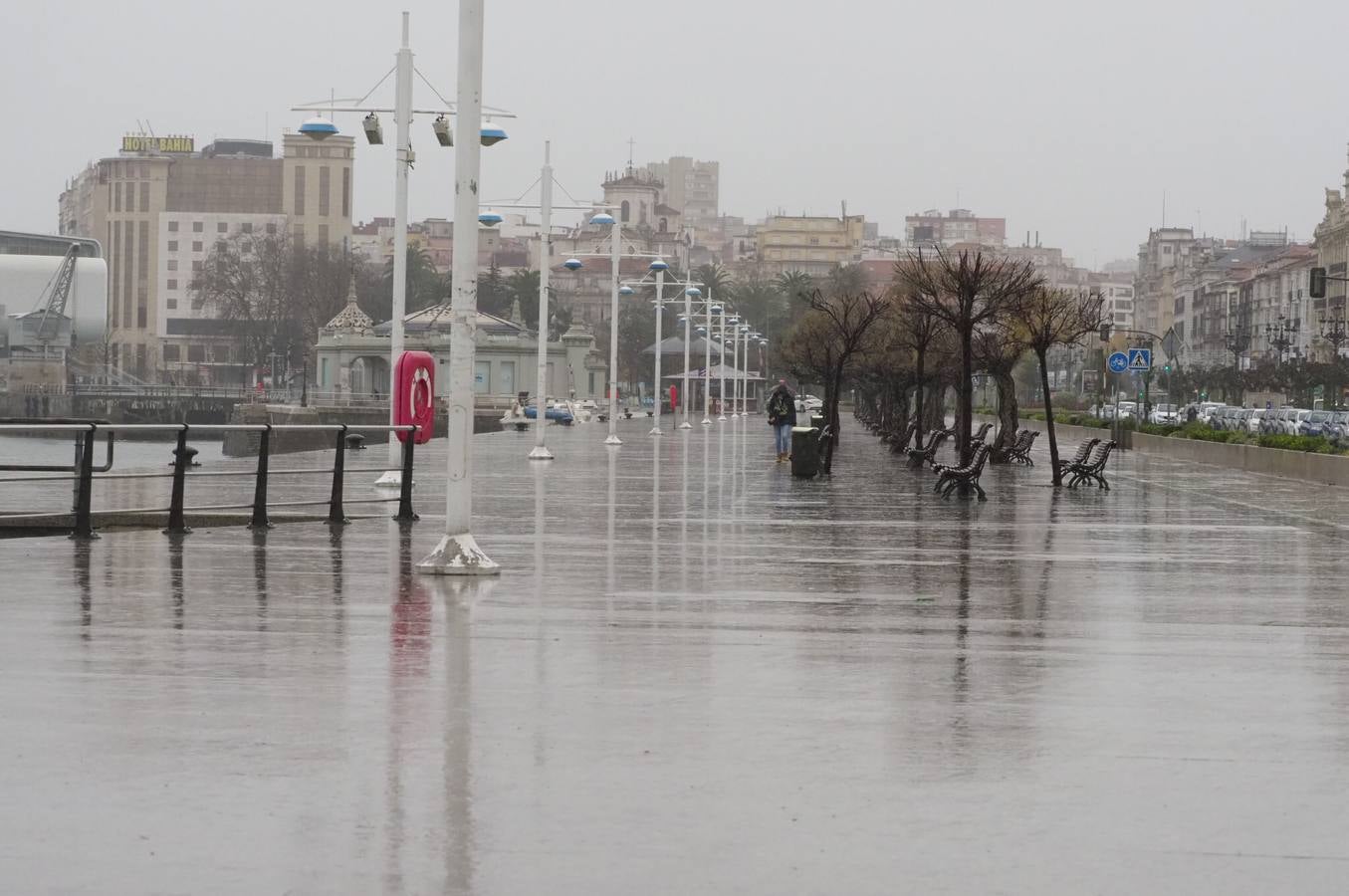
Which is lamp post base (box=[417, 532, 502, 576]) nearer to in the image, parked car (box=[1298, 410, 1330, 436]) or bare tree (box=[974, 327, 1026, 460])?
bare tree (box=[974, 327, 1026, 460])

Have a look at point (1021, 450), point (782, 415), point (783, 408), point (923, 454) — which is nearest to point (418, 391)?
point (923, 454)

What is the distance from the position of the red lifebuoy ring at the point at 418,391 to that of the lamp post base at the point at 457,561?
825 cm

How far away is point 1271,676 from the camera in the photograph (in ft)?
34.6

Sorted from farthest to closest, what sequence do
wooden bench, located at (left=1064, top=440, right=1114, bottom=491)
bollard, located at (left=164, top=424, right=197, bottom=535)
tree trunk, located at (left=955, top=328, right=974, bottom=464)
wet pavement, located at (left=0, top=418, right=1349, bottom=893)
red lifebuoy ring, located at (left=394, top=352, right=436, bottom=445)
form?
tree trunk, located at (left=955, top=328, right=974, bottom=464)
wooden bench, located at (left=1064, top=440, right=1114, bottom=491)
red lifebuoy ring, located at (left=394, top=352, right=436, bottom=445)
bollard, located at (left=164, top=424, right=197, bottom=535)
wet pavement, located at (left=0, top=418, right=1349, bottom=893)

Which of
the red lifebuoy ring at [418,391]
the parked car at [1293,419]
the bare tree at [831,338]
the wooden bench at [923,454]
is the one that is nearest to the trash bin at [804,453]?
the wooden bench at [923,454]

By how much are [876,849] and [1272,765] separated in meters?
2.42

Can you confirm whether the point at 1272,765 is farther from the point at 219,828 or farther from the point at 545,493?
the point at 545,493

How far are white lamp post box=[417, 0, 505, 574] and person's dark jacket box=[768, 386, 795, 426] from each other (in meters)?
26.5

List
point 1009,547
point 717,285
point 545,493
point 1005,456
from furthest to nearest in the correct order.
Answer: point 717,285 < point 1005,456 < point 545,493 < point 1009,547

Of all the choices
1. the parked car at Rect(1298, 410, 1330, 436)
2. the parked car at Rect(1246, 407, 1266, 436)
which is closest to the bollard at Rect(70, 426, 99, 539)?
the parked car at Rect(1298, 410, 1330, 436)

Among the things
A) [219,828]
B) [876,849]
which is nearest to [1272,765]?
[876,849]

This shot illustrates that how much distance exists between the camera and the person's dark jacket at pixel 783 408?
42.3 m

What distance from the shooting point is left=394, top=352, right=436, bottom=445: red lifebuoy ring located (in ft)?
79.0

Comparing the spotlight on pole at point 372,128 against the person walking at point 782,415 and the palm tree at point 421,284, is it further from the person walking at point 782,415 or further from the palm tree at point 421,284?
the palm tree at point 421,284
